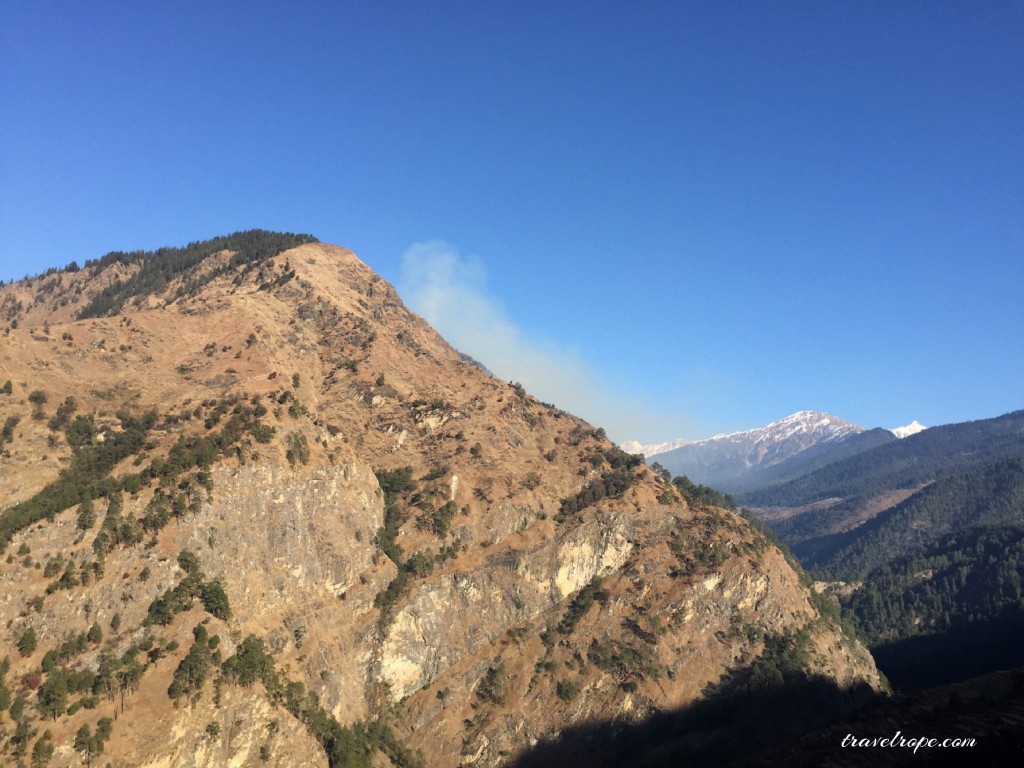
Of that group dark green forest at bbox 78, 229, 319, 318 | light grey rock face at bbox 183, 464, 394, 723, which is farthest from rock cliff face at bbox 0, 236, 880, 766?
dark green forest at bbox 78, 229, 319, 318

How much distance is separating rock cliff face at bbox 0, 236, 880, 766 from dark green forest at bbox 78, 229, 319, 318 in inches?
504

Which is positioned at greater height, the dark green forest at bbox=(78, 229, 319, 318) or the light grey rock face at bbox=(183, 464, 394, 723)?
the dark green forest at bbox=(78, 229, 319, 318)

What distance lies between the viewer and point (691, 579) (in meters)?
123

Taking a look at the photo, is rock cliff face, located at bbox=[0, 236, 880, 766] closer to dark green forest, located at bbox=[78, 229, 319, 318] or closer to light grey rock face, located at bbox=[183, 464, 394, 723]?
light grey rock face, located at bbox=[183, 464, 394, 723]

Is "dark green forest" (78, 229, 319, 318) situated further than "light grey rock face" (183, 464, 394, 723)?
Yes

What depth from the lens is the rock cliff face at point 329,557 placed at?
254 ft

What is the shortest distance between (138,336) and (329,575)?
61562 mm

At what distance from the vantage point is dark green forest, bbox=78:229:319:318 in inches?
6599

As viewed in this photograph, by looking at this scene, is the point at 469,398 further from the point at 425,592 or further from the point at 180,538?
the point at 180,538

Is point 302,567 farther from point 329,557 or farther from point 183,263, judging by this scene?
point 183,263

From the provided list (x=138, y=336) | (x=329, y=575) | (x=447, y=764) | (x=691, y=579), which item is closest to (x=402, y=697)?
(x=447, y=764)

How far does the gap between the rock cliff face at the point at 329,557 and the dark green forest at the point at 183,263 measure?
12813mm

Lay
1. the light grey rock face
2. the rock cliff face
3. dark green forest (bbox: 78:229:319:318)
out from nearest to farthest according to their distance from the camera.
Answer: the rock cliff face < the light grey rock face < dark green forest (bbox: 78:229:319:318)

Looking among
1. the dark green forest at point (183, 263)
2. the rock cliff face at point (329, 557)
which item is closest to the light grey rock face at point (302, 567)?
the rock cliff face at point (329, 557)
